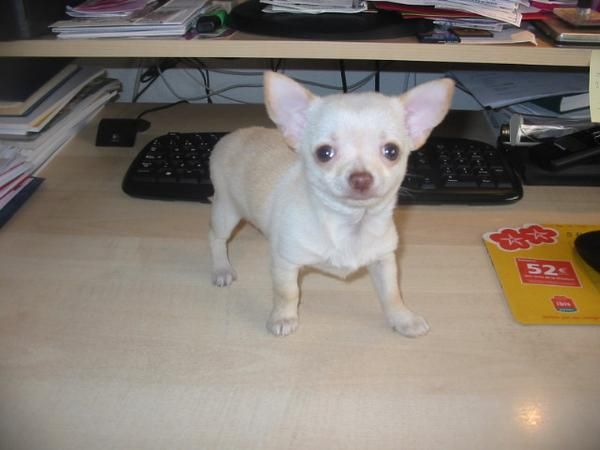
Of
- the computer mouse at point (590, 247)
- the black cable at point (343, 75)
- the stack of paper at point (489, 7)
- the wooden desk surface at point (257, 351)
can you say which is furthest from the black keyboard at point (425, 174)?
the black cable at point (343, 75)

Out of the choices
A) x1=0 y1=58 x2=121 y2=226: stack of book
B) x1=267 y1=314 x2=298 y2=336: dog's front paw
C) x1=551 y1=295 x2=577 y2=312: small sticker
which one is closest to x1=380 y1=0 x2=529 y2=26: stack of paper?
x1=551 y1=295 x2=577 y2=312: small sticker

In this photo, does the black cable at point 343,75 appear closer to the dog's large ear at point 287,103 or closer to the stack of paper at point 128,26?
the stack of paper at point 128,26

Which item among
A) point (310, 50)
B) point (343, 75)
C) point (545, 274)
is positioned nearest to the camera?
point (545, 274)

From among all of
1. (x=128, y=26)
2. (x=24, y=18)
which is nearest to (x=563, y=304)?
(x=128, y=26)

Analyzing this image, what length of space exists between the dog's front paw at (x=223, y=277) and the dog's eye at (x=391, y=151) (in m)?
0.30

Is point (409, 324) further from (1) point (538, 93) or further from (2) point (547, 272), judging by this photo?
(1) point (538, 93)

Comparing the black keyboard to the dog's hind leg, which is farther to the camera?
the black keyboard

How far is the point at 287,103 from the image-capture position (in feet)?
2.34

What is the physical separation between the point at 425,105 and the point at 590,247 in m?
0.33

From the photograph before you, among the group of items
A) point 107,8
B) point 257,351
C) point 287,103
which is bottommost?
point 257,351

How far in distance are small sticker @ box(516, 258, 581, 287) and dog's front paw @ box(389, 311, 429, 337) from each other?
0.18 metres

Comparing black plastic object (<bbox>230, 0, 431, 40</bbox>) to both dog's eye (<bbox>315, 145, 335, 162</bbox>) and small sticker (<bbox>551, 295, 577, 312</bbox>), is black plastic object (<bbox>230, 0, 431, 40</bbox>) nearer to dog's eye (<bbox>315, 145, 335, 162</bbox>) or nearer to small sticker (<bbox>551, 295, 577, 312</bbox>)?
dog's eye (<bbox>315, 145, 335, 162</bbox>)

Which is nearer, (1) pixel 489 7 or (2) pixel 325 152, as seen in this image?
(2) pixel 325 152

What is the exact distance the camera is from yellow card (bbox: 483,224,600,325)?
0.69 m
